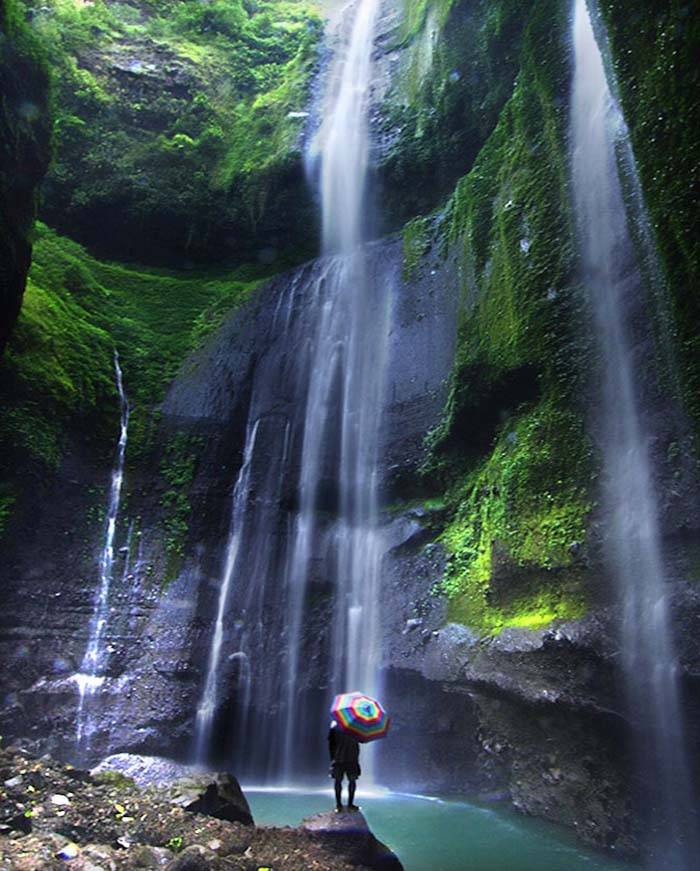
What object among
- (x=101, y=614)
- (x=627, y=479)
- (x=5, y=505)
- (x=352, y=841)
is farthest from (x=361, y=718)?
(x=5, y=505)

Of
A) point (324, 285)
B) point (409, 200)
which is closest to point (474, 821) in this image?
point (324, 285)

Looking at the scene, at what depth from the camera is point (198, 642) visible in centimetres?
1207

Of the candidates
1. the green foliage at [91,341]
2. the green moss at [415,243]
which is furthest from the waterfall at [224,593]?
the green moss at [415,243]

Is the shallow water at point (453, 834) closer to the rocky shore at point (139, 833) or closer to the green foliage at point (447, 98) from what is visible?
the rocky shore at point (139, 833)

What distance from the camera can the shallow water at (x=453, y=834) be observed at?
6.89m

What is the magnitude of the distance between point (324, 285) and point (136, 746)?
1065cm

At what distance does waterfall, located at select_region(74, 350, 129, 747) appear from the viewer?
36.5ft

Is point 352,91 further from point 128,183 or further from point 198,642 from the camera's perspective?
point 198,642

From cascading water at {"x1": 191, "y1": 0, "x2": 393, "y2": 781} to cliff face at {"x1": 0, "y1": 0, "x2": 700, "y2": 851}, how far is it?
0.70ft

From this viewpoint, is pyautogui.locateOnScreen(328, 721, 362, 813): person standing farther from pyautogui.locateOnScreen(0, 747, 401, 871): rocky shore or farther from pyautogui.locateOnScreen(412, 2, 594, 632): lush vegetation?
pyautogui.locateOnScreen(412, 2, 594, 632): lush vegetation

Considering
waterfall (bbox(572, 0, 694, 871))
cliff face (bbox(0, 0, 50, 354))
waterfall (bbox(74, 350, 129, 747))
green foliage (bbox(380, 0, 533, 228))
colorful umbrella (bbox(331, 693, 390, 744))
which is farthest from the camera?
green foliage (bbox(380, 0, 533, 228))

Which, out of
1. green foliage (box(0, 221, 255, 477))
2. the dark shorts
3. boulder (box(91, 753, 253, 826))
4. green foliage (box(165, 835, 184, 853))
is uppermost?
green foliage (box(0, 221, 255, 477))

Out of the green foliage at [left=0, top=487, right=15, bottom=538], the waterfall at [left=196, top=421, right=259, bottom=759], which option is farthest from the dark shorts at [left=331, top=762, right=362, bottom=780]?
the green foliage at [left=0, top=487, right=15, bottom=538]

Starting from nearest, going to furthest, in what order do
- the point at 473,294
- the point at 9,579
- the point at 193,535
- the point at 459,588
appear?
the point at 459,588 → the point at 9,579 → the point at 473,294 → the point at 193,535
